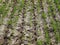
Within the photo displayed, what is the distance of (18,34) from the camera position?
4.81 meters

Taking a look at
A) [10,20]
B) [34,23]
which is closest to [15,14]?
[10,20]

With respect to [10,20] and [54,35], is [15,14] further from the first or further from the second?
[54,35]

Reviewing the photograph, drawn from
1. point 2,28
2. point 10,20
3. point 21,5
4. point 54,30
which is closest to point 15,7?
point 21,5

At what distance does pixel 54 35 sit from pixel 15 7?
184cm

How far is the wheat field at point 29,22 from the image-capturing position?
459 cm

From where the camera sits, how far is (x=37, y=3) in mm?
6355

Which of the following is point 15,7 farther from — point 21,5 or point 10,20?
point 10,20

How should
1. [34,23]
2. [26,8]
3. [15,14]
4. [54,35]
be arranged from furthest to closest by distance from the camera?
1. [26,8]
2. [15,14]
3. [34,23]
4. [54,35]

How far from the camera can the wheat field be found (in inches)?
181

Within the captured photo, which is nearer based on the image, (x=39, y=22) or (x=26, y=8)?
(x=39, y=22)

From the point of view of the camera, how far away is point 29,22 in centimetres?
530

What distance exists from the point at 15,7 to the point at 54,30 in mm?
1700

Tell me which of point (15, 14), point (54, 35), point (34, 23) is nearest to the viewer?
point (54, 35)

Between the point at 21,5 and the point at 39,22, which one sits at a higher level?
the point at 21,5
